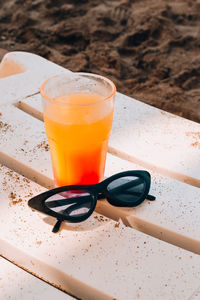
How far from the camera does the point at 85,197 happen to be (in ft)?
2.75

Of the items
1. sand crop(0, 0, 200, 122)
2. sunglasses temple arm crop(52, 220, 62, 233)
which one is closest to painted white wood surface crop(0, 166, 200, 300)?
sunglasses temple arm crop(52, 220, 62, 233)

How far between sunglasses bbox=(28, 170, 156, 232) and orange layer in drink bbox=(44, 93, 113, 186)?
0.04 metres

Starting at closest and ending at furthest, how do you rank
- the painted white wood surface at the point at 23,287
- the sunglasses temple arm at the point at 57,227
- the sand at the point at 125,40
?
the painted white wood surface at the point at 23,287 → the sunglasses temple arm at the point at 57,227 → the sand at the point at 125,40

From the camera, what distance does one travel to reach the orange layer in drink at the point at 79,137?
76 cm

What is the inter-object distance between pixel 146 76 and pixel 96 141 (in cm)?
151

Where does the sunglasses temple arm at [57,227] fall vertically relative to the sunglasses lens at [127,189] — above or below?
below

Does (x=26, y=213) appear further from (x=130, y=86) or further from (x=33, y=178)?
(x=130, y=86)

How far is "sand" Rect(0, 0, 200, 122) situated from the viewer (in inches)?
85.3

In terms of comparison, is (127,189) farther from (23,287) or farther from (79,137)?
(23,287)

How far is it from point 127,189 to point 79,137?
176 millimetres

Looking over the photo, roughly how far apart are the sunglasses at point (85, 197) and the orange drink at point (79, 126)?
38mm

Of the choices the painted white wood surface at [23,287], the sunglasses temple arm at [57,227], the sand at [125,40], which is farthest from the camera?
the sand at [125,40]

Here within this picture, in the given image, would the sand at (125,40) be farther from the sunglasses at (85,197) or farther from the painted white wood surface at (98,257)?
the painted white wood surface at (98,257)

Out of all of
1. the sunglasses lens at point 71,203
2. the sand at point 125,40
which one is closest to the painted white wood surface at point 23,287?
the sunglasses lens at point 71,203
